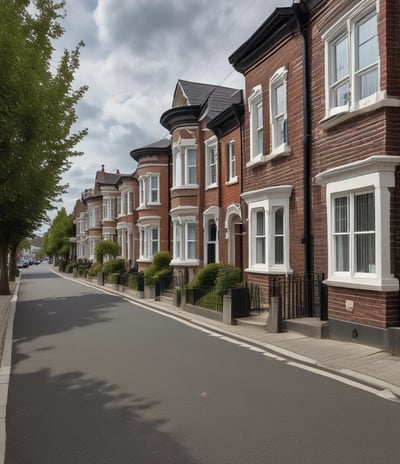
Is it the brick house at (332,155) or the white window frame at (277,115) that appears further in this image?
the white window frame at (277,115)

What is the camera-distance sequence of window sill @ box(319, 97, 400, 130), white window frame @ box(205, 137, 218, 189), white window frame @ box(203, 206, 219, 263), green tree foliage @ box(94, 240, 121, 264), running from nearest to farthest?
window sill @ box(319, 97, 400, 130)
white window frame @ box(203, 206, 219, 263)
white window frame @ box(205, 137, 218, 189)
green tree foliage @ box(94, 240, 121, 264)

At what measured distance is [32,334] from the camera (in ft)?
40.0

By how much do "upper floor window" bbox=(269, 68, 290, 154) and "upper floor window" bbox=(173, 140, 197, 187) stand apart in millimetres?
8318

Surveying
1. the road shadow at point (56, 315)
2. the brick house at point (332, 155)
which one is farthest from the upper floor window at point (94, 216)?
the brick house at point (332, 155)

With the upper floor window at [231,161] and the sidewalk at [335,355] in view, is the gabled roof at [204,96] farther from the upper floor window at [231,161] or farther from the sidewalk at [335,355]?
the sidewalk at [335,355]

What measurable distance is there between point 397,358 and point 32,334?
8.76 metres

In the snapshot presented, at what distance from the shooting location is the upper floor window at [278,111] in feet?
43.0

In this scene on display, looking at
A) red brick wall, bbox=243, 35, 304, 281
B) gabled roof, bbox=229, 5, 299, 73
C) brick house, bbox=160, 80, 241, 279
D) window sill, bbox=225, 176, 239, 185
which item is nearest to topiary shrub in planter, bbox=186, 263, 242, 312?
red brick wall, bbox=243, 35, 304, 281

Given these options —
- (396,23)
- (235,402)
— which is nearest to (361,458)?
(235,402)

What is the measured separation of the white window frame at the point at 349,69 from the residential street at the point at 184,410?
5066 millimetres

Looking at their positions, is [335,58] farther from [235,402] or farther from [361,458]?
[361,458]

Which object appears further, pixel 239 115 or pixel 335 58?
pixel 239 115

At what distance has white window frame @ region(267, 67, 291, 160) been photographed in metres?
12.9

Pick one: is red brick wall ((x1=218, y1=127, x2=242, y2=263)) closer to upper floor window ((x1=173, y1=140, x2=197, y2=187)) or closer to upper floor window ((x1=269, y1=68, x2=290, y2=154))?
upper floor window ((x1=173, y1=140, x2=197, y2=187))
